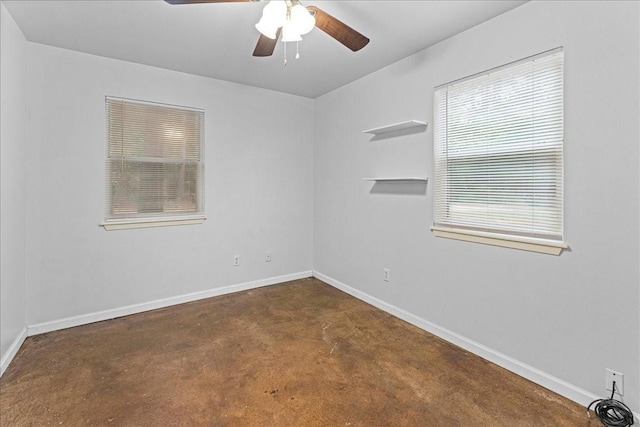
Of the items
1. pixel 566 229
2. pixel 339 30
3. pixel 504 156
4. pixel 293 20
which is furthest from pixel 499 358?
pixel 293 20

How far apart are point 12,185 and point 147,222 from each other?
1084 mm

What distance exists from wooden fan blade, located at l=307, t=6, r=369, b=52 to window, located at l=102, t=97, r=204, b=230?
2.21 meters

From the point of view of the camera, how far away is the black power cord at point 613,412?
65.6 inches

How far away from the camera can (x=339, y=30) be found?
184 centimetres

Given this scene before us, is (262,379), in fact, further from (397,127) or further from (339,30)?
(397,127)

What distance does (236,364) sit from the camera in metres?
2.29

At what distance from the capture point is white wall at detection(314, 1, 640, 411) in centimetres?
171

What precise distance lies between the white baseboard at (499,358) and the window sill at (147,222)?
2.21 m

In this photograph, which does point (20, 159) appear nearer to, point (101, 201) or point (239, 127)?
point (101, 201)

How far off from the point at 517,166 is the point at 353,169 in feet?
6.14

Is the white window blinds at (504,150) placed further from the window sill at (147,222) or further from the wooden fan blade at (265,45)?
the window sill at (147,222)

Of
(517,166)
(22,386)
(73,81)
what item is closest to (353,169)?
(517,166)

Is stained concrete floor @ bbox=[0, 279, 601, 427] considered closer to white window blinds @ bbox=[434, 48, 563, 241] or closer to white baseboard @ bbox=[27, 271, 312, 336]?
white baseboard @ bbox=[27, 271, 312, 336]

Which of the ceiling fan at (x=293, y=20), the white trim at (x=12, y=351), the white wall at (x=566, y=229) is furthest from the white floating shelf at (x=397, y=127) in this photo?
the white trim at (x=12, y=351)
